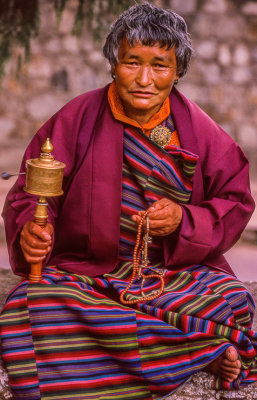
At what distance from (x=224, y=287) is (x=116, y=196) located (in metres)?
0.55

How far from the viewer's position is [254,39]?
785cm

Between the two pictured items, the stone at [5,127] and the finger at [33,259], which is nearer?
the finger at [33,259]

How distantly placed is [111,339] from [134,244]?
480 millimetres

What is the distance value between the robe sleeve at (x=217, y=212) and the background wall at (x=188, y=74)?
15.8 ft

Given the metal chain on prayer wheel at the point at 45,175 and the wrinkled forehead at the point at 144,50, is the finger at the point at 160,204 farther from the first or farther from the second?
the wrinkled forehead at the point at 144,50

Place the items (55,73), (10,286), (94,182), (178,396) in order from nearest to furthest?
(178,396) → (94,182) → (10,286) → (55,73)

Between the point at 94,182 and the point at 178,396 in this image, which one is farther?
the point at 94,182

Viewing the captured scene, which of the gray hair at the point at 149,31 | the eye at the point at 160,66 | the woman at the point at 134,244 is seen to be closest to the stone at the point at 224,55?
the woman at the point at 134,244

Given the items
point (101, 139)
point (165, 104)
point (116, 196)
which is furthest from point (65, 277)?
point (165, 104)

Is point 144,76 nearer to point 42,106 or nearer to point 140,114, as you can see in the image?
point 140,114

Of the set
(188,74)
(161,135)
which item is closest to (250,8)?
(188,74)

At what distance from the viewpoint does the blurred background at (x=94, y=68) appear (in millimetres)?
7520

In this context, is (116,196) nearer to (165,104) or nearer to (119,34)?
(165,104)

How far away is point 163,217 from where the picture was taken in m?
2.56
